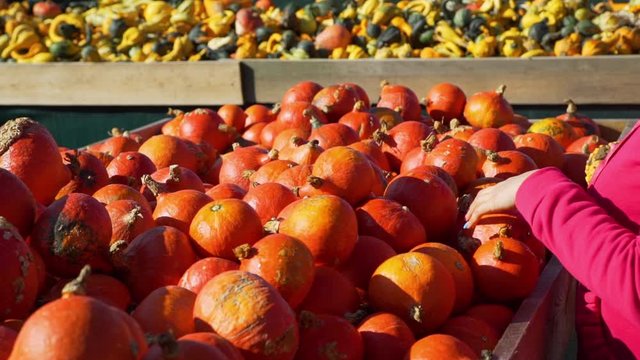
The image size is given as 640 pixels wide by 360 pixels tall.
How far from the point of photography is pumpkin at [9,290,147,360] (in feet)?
4.39

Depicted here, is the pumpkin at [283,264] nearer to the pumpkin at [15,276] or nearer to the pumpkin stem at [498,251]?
the pumpkin at [15,276]

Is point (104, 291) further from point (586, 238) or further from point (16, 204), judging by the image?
point (586, 238)

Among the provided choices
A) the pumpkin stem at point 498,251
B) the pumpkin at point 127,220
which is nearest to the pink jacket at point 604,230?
the pumpkin stem at point 498,251

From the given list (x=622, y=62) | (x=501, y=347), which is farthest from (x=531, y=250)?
(x=622, y=62)

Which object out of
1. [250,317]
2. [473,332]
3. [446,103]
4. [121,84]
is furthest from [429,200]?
[121,84]

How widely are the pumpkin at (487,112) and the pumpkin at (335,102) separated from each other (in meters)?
0.58

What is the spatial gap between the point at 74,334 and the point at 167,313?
436mm

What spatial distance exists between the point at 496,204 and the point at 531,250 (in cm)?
33

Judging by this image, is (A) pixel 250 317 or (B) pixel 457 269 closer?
(A) pixel 250 317

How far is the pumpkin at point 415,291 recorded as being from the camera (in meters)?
2.08

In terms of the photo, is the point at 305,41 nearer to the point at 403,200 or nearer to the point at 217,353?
the point at 403,200

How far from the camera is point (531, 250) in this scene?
8.38ft

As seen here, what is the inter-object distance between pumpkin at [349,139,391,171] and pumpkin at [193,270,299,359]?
1348 millimetres

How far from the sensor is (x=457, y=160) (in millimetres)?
2920
